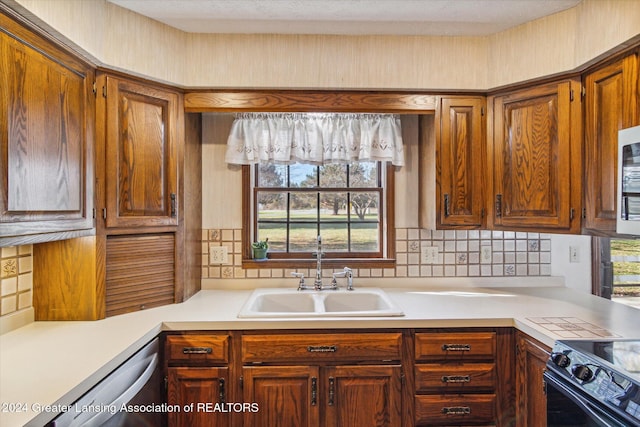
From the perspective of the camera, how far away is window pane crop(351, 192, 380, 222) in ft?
8.33

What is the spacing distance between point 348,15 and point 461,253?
157 centimetres

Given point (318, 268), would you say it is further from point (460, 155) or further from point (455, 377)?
point (460, 155)

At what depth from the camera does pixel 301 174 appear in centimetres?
253

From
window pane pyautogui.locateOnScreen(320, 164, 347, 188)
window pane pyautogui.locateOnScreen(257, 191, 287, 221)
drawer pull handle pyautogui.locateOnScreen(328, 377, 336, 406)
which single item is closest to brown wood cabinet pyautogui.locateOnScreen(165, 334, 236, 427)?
drawer pull handle pyautogui.locateOnScreen(328, 377, 336, 406)

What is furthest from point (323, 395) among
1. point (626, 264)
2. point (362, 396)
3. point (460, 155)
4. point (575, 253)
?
point (626, 264)

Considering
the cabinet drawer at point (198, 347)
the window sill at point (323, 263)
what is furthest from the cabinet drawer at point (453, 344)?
the cabinet drawer at point (198, 347)

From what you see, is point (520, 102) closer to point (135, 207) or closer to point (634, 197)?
point (634, 197)

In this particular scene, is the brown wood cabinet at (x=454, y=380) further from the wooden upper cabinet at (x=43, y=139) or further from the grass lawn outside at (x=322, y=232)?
the wooden upper cabinet at (x=43, y=139)

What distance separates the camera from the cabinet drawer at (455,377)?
1.76 m

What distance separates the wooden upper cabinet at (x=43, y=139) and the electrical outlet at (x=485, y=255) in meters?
2.22

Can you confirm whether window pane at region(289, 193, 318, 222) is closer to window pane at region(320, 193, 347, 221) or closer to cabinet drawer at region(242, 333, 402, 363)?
window pane at region(320, 193, 347, 221)

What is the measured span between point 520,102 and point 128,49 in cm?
201

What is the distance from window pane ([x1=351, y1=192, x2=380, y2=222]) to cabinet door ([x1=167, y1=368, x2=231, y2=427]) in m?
1.28

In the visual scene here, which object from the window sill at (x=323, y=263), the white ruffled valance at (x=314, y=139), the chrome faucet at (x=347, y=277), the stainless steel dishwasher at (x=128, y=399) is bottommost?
the stainless steel dishwasher at (x=128, y=399)
